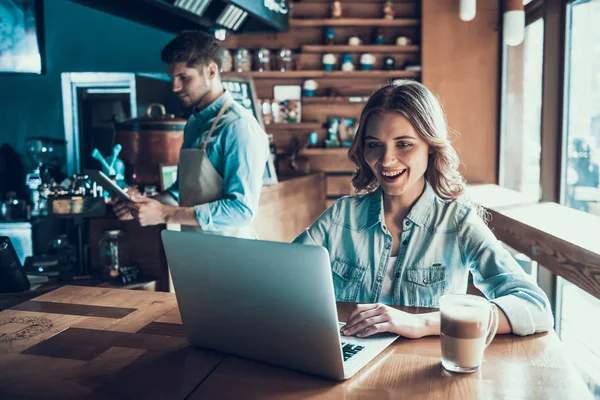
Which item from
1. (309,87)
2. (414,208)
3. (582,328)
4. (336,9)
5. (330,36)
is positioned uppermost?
(336,9)

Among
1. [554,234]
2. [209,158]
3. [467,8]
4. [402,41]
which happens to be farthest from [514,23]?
[209,158]

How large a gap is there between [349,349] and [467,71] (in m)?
4.28

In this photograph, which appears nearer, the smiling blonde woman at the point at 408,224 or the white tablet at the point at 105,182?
the smiling blonde woman at the point at 408,224

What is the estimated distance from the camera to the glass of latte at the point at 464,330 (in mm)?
949

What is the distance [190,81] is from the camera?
2.26m

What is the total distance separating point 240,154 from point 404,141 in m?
0.86

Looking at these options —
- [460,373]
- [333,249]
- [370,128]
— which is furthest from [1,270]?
[460,373]

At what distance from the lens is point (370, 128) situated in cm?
151

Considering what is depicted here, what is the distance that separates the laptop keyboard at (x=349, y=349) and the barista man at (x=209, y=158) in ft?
3.92

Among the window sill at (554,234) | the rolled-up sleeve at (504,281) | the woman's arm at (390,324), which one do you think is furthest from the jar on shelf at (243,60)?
the woman's arm at (390,324)

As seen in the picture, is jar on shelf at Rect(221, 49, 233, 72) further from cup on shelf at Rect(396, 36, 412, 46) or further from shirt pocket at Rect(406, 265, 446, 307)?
shirt pocket at Rect(406, 265, 446, 307)

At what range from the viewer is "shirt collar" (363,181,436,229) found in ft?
4.96

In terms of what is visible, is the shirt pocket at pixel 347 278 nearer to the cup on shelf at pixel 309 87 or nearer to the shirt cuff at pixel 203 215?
the shirt cuff at pixel 203 215

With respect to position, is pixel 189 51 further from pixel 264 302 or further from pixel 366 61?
pixel 366 61
